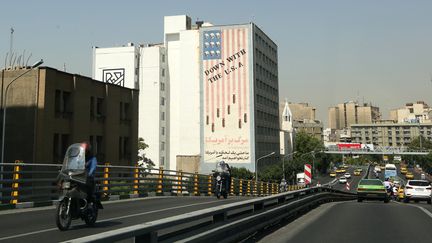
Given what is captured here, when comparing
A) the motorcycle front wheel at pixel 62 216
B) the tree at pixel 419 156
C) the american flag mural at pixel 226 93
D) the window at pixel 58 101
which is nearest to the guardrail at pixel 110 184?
the motorcycle front wheel at pixel 62 216

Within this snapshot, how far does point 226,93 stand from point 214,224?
92.9 m

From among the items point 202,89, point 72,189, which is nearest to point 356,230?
point 72,189

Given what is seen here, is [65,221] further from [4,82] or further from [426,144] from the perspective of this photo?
[426,144]

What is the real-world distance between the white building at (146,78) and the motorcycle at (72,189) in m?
92.1

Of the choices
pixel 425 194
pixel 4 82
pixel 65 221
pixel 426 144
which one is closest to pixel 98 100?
pixel 4 82

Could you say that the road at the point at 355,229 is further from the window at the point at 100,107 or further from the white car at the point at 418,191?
the window at the point at 100,107

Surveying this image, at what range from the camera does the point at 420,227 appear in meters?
10.9

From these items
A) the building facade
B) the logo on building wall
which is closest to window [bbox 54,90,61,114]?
the building facade

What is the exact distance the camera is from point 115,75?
→ 106m

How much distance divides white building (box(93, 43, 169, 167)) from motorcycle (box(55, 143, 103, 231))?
92090 millimetres

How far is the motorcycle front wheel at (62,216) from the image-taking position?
830cm

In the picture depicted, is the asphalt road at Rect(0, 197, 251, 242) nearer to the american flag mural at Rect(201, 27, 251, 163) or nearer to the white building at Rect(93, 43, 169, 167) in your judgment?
the american flag mural at Rect(201, 27, 251, 163)

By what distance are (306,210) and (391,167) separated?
9288 centimetres

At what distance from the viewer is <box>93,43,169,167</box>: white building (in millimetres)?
101688
